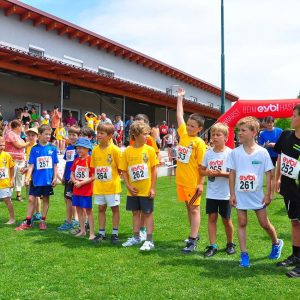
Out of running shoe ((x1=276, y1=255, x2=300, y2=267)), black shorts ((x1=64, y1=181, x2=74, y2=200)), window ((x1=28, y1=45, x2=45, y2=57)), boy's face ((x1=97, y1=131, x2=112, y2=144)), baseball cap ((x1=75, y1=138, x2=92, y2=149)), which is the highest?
window ((x1=28, y1=45, x2=45, y2=57))

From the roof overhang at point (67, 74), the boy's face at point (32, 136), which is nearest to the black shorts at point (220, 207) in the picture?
the boy's face at point (32, 136)

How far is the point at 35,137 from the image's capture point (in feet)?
29.4

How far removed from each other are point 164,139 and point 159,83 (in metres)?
10.2

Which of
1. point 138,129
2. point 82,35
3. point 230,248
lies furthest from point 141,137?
point 82,35

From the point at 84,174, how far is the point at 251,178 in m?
2.85

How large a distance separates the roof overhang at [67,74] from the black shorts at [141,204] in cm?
1090

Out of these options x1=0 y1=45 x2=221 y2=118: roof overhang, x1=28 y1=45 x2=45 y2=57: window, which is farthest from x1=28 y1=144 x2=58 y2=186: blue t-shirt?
x1=28 y1=45 x2=45 y2=57: window

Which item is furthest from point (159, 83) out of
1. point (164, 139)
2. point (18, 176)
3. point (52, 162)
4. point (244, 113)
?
point (52, 162)

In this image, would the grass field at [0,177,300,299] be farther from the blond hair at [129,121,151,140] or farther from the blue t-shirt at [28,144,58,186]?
the blond hair at [129,121,151,140]

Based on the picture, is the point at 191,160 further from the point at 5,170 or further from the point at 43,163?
the point at 5,170

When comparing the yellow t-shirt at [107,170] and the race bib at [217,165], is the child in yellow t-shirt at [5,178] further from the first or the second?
the race bib at [217,165]

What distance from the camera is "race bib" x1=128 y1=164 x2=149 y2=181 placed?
6.00m

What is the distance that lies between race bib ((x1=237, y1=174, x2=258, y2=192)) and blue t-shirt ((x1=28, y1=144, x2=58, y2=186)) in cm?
368

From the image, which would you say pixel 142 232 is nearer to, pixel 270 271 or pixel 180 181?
pixel 180 181
